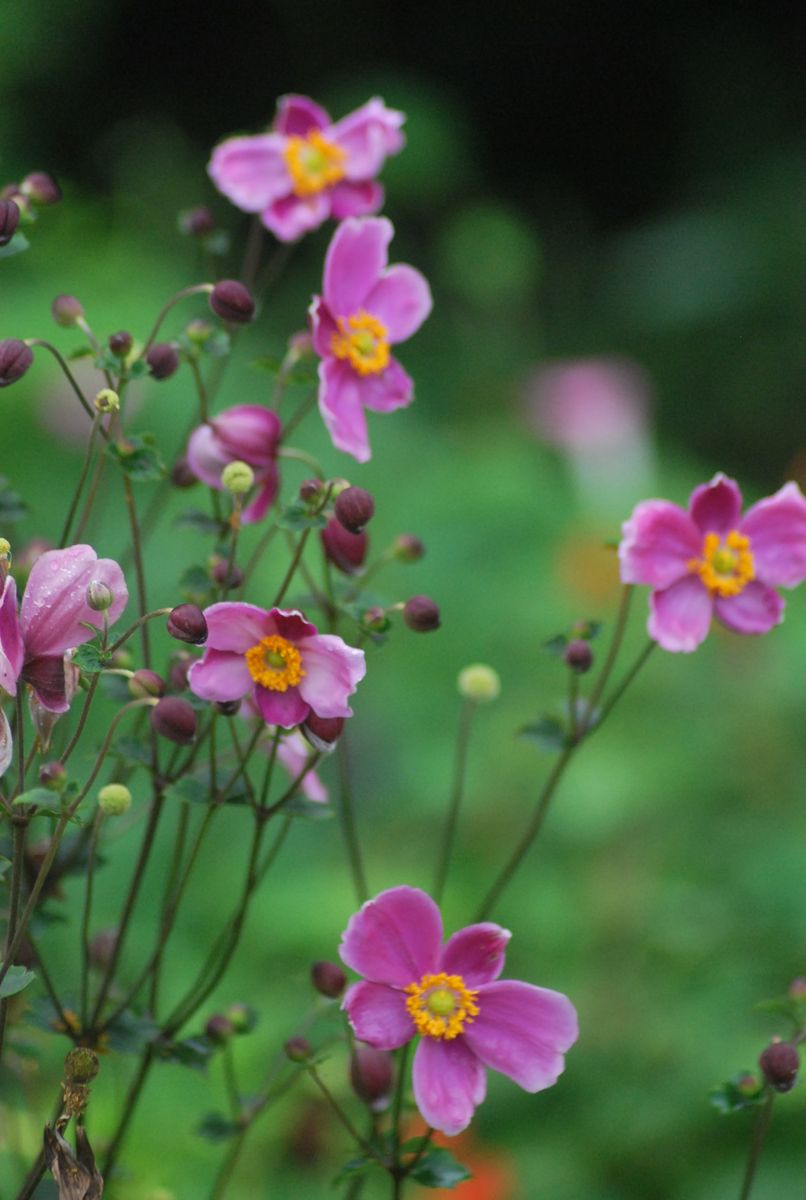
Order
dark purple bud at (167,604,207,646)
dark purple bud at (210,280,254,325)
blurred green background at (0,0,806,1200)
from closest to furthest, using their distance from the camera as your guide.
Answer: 1. dark purple bud at (167,604,207,646)
2. dark purple bud at (210,280,254,325)
3. blurred green background at (0,0,806,1200)

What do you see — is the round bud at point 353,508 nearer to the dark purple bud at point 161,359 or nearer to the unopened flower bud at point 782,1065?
the dark purple bud at point 161,359

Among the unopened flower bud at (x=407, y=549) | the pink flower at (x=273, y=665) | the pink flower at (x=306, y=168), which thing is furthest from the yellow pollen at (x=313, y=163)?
the pink flower at (x=273, y=665)

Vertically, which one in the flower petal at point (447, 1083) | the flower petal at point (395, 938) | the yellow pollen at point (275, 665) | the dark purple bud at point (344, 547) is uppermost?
the dark purple bud at point (344, 547)

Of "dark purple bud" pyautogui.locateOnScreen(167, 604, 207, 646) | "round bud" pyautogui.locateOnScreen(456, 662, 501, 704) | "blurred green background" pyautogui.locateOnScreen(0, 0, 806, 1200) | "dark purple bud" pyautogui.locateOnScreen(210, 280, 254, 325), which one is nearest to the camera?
"dark purple bud" pyautogui.locateOnScreen(167, 604, 207, 646)

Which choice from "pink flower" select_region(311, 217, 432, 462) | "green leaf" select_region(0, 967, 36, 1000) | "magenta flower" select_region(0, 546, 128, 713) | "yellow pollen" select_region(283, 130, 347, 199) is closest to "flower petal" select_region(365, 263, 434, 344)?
"pink flower" select_region(311, 217, 432, 462)

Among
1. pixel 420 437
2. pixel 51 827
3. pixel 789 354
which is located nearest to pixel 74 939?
pixel 51 827

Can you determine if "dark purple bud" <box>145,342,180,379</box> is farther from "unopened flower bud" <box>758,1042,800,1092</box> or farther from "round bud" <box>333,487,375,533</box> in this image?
"unopened flower bud" <box>758,1042,800,1092</box>

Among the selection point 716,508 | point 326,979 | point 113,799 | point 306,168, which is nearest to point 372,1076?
point 326,979
